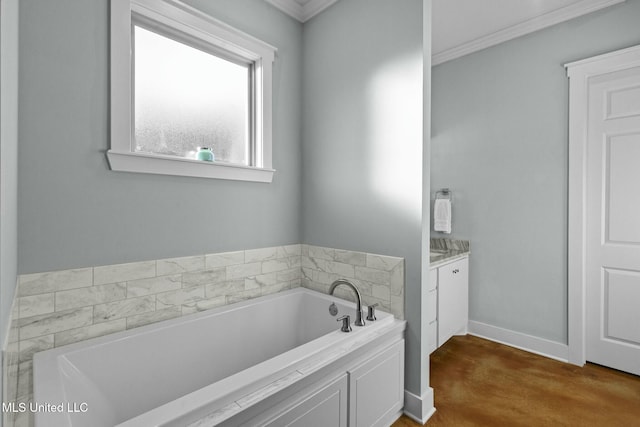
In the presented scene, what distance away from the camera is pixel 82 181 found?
149 cm

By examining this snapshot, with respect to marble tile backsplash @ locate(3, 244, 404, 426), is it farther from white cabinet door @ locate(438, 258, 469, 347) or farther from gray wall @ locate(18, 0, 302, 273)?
white cabinet door @ locate(438, 258, 469, 347)

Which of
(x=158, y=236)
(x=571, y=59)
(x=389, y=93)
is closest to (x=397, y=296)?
(x=389, y=93)

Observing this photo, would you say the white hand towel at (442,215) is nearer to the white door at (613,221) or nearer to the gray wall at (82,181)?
the white door at (613,221)

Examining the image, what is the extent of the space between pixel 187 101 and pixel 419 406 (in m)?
2.37

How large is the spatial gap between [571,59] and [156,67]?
10.3 feet

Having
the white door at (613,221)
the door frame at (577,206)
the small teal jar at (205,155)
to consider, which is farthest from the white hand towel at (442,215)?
the small teal jar at (205,155)

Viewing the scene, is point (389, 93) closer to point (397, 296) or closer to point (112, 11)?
point (397, 296)

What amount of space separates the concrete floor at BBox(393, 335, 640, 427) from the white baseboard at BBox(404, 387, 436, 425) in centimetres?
3

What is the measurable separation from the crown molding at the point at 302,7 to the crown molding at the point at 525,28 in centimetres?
151

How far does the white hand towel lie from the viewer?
307cm

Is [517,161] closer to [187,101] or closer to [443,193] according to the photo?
[443,193]

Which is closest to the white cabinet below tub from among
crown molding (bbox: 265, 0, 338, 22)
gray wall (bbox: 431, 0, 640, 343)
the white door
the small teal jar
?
gray wall (bbox: 431, 0, 640, 343)

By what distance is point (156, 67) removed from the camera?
1.81m

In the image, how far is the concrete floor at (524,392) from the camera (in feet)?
5.94
